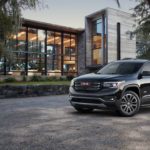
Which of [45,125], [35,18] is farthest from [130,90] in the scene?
[35,18]

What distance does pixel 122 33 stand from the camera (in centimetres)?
4316

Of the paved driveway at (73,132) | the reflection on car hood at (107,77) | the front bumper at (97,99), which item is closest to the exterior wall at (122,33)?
the reflection on car hood at (107,77)

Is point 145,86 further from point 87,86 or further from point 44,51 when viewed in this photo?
point 44,51

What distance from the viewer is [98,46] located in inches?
1654

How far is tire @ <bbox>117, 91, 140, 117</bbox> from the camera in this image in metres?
10.8

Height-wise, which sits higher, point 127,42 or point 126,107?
point 127,42

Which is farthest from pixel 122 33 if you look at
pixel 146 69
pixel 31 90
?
pixel 146 69

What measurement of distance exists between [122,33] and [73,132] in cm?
3623

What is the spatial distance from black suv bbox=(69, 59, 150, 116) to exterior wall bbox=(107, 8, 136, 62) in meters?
28.8

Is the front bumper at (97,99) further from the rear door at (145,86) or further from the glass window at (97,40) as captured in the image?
the glass window at (97,40)

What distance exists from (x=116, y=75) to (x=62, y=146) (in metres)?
5.10

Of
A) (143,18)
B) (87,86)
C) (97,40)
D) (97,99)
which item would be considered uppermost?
(143,18)

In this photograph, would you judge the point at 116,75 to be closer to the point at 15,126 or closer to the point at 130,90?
the point at 130,90

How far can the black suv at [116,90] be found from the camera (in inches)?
423
